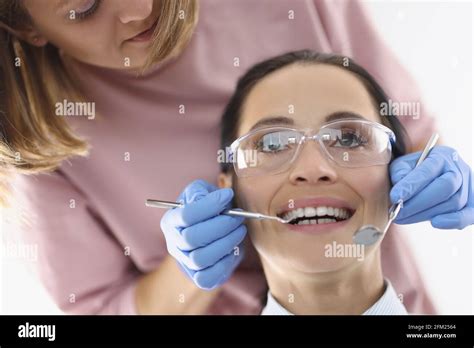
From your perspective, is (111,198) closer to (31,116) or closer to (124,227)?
(124,227)

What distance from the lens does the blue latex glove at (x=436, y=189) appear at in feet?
3.70

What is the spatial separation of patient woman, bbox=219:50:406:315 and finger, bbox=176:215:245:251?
7 centimetres

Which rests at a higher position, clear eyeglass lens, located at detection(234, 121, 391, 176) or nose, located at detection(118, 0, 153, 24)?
nose, located at detection(118, 0, 153, 24)

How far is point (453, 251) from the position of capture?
1.26m

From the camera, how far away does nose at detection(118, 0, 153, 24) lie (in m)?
1.16

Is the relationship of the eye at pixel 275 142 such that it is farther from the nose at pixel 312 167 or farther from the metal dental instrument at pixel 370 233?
the metal dental instrument at pixel 370 233

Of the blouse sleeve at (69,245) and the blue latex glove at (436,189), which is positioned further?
the blouse sleeve at (69,245)

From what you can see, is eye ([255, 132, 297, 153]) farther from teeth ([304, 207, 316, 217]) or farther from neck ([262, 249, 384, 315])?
neck ([262, 249, 384, 315])

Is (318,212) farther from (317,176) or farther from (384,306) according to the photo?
(384,306)

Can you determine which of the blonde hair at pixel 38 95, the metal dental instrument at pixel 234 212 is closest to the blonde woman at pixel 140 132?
the blonde hair at pixel 38 95

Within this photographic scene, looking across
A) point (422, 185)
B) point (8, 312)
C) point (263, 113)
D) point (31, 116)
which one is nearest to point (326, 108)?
point (263, 113)

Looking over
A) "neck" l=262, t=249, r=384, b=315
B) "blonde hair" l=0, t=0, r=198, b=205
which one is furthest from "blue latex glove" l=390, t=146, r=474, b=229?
"blonde hair" l=0, t=0, r=198, b=205

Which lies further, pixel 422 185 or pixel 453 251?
pixel 453 251
